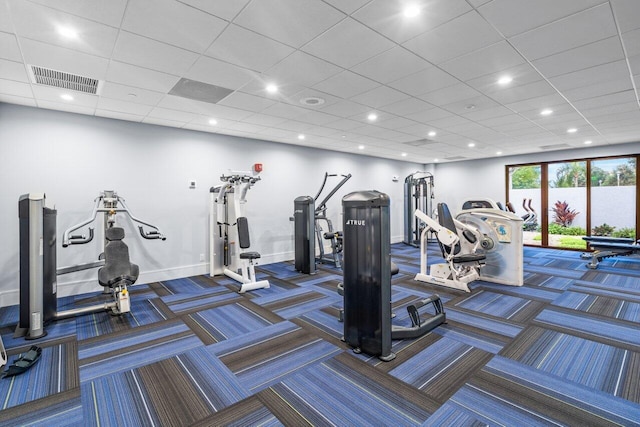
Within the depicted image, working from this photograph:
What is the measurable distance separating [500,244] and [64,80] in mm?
6123

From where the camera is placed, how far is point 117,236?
154 inches

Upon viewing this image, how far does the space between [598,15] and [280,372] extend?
3.49m

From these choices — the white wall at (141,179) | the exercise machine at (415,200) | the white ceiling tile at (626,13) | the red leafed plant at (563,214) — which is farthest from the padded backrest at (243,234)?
the red leafed plant at (563,214)

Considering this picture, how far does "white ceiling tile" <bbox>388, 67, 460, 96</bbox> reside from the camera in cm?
316

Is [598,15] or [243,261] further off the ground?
[598,15]

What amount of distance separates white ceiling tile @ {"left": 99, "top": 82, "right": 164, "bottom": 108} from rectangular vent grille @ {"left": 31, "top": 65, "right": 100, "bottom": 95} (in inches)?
4.5

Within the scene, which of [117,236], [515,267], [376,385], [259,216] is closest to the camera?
[376,385]

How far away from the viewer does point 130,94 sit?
12.1ft

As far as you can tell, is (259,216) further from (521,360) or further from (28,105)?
(521,360)

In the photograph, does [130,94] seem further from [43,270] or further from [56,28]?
[43,270]

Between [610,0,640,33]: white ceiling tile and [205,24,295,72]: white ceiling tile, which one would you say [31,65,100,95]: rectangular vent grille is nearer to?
[205,24,295,72]: white ceiling tile

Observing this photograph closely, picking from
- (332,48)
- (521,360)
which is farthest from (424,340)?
(332,48)

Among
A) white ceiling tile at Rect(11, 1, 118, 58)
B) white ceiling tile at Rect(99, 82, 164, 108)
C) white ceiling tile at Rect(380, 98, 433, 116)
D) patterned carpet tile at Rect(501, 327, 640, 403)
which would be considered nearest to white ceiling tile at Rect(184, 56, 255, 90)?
white ceiling tile at Rect(11, 1, 118, 58)

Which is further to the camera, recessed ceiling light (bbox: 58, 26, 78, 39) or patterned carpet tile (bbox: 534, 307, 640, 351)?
patterned carpet tile (bbox: 534, 307, 640, 351)
